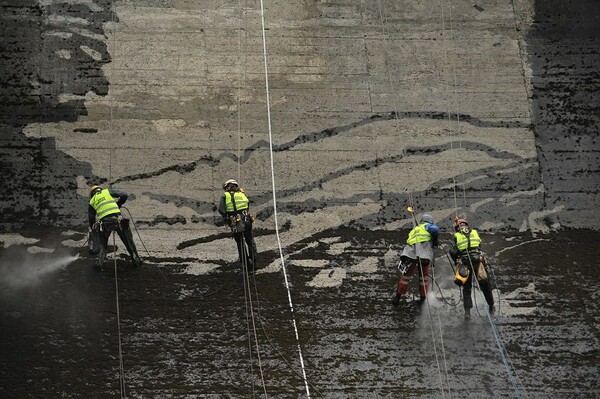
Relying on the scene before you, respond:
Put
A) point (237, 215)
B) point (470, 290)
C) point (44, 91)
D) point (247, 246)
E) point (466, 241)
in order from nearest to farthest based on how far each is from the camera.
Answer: point (466, 241) → point (470, 290) → point (237, 215) → point (247, 246) → point (44, 91)

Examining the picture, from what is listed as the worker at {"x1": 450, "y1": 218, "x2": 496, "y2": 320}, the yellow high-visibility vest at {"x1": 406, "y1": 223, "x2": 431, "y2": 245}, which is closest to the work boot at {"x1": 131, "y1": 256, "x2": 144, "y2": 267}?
the yellow high-visibility vest at {"x1": 406, "y1": 223, "x2": 431, "y2": 245}

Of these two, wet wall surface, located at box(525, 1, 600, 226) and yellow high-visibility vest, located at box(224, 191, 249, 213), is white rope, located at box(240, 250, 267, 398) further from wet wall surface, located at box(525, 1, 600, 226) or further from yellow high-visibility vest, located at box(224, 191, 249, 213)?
wet wall surface, located at box(525, 1, 600, 226)

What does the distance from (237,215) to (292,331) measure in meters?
2.00

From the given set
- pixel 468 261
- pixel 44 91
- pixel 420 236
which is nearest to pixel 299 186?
pixel 420 236

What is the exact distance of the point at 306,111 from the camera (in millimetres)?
19594

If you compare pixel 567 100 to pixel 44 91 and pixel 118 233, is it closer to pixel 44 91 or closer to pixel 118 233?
pixel 118 233

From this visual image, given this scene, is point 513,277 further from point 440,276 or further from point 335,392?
point 335,392

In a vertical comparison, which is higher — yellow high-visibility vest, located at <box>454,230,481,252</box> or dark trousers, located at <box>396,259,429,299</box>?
yellow high-visibility vest, located at <box>454,230,481,252</box>

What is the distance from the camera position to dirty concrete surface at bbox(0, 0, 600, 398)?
14734 millimetres

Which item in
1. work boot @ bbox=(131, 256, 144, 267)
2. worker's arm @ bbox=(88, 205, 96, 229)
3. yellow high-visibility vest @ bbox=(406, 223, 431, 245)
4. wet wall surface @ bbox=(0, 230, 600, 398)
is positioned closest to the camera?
wet wall surface @ bbox=(0, 230, 600, 398)

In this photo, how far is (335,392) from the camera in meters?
14.3

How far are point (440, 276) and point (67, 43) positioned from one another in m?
8.90

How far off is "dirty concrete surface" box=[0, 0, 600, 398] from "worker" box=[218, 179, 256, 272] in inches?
23.4

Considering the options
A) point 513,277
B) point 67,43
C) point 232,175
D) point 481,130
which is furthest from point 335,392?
point 67,43
